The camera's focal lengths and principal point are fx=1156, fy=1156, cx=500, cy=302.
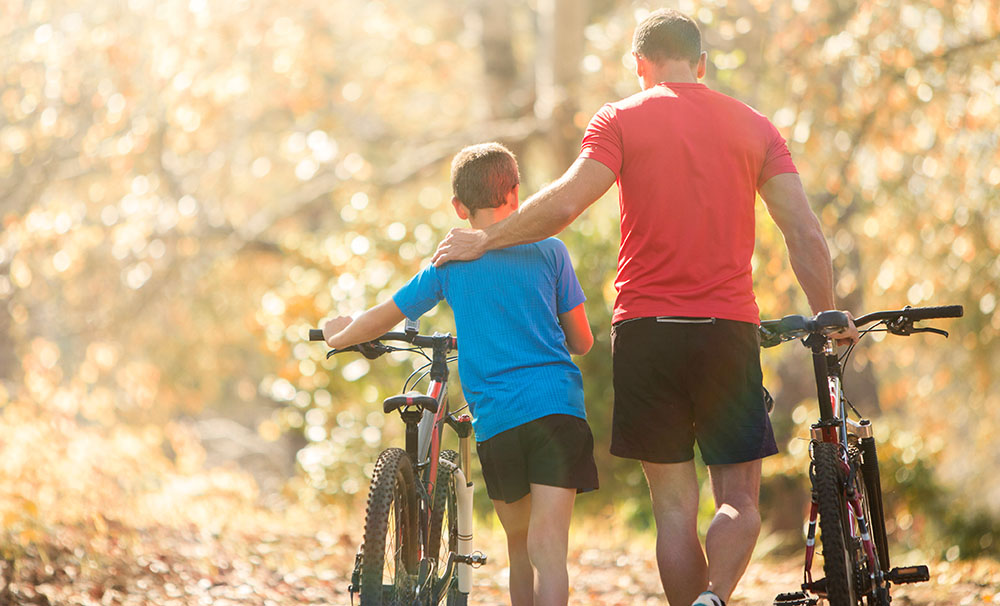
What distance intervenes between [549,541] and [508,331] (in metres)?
0.70

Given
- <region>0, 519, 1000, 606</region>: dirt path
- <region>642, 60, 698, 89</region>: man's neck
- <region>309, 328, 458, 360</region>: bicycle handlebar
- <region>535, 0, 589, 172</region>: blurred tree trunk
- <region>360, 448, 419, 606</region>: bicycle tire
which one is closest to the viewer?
<region>360, 448, 419, 606</region>: bicycle tire

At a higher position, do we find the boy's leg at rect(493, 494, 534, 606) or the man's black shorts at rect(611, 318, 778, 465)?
the man's black shorts at rect(611, 318, 778, 465)

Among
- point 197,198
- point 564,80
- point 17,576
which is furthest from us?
point 197,198

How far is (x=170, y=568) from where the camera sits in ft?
20.1

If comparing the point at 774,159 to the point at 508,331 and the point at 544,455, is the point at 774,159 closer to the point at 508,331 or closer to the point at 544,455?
the point at 508,331

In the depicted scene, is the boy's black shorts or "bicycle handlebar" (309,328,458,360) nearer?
the boy's black shorts

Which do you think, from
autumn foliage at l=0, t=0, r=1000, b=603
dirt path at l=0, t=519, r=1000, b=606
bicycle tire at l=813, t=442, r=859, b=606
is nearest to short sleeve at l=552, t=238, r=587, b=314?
bicycle tire at l=813, t=442, r=859, b=606

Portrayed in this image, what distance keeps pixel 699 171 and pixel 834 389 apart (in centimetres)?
93

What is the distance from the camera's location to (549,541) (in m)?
3.71

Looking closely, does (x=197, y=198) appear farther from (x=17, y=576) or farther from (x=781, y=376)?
(x=17, y=576)

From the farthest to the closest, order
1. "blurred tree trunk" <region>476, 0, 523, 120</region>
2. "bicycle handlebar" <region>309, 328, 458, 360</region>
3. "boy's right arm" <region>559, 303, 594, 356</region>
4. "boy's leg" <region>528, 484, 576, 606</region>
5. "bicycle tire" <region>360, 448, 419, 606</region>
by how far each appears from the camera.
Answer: "blurred tree trunk" <region>476, 0, 523, 120</region>, "bicycle handlebar" <region>309, 328, 458, 360</region>, "boy's right arm" <region>559, 303, 594, 356</region>, "boy's leg" <region>528, 484, 576, 606</region>, "bicycle tire" <region>360, 448, 419, 606</region>

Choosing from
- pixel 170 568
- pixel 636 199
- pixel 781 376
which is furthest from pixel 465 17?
pixel 636 199

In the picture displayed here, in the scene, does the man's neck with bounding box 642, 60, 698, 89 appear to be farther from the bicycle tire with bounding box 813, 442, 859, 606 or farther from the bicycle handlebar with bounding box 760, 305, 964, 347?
the bicycle tire with bounding box 813, 442, 859, 606

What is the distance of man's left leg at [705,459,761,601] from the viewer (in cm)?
368
